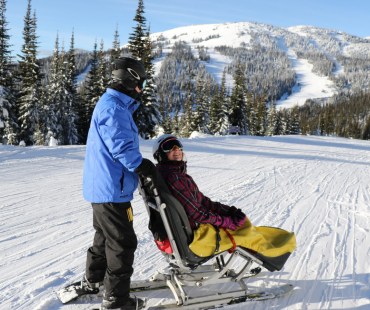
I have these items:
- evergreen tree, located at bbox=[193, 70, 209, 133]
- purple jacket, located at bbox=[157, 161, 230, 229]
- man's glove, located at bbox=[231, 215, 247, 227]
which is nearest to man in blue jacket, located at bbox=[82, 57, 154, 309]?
purple jacket, located at bbox=[157, 161, 230, 229]

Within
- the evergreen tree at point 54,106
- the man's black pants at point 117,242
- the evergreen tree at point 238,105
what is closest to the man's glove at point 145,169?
the man's black pants at point 117,242

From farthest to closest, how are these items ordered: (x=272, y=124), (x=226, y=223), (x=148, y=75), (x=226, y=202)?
(x=272, y=124) → (x=148, y=75) → (x=226, y=202) → (x=226, y=223)

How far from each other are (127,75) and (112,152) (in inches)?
26.6

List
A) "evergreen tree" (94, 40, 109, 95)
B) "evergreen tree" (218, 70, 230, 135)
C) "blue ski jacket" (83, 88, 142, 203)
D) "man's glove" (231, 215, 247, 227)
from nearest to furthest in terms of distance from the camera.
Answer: "blue ski jacket" (83, 88, 142, 203) < "man's glove" (231, 215, 247, 227) < "evergreen tree" (94, 40, 109, 95) < "evergreen tree" (218, 70, 230, 135)

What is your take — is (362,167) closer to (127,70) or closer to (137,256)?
(137,256)

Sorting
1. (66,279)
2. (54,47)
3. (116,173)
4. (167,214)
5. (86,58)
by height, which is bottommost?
(66,279)

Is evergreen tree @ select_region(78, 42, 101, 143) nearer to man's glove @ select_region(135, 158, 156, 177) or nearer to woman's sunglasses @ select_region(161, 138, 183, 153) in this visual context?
woman's sunglasses @ select_region(161, 138, 183, 153)

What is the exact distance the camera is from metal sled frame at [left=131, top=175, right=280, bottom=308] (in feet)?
11.0

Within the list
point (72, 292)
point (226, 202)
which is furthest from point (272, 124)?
point (72, 292)

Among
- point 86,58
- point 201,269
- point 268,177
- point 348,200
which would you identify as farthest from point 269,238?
point 86,58

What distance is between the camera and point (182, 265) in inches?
141

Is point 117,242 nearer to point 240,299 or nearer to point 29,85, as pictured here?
point 240,299

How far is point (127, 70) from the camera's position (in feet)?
10.5

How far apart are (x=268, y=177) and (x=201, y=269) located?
6.37 metres
